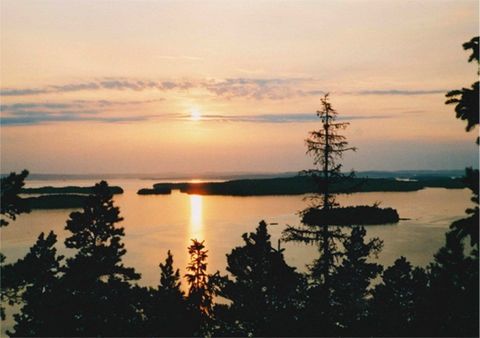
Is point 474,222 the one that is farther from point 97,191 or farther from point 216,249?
point 216,249

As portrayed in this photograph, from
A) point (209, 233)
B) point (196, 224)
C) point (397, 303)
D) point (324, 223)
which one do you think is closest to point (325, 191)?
point (324, 223)

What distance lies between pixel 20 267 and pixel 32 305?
776 centimetres

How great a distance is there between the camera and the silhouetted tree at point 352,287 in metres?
19.1

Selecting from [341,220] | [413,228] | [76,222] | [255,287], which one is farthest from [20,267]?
[413,228]

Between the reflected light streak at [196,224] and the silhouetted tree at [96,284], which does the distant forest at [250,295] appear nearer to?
the silhouetted tree at [96,284]

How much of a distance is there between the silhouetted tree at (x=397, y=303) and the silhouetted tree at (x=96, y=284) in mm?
10497

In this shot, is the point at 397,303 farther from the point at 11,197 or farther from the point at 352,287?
the point at 11,197

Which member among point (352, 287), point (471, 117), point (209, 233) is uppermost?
point (471, 117)

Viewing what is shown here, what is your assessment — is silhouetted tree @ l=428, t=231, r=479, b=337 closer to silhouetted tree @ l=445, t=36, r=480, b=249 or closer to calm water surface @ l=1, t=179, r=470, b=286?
silhouetted tree @ l=445, t=36, r=480, b=249

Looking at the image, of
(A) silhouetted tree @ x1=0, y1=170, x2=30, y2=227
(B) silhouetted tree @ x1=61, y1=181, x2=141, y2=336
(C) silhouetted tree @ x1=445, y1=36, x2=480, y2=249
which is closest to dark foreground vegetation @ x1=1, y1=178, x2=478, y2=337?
(B) silhouetted tree @ x1=61, y1=181, x2=141, y2=336

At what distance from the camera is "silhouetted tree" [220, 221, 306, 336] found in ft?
62.9

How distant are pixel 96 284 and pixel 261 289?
23.2 ft

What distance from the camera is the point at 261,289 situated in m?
20.0

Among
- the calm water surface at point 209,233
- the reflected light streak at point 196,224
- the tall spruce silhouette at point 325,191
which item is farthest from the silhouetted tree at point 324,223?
the reflected light streak at point 196,224
